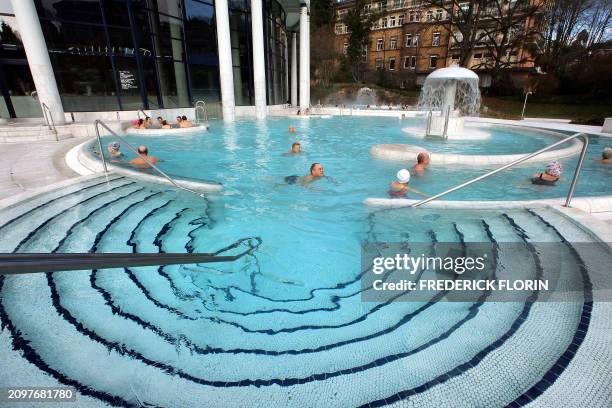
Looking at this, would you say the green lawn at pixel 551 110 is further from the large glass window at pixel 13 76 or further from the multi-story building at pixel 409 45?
the large glass window at pixel 13 76

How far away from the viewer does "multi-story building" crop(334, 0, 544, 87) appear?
39.4 metres

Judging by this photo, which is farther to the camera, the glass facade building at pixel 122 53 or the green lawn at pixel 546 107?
the green lawn at pixel 546 107

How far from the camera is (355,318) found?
2920mm

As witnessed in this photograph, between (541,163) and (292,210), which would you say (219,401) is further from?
(541,163)

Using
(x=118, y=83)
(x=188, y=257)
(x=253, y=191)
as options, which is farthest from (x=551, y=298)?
(x=118, y=83)

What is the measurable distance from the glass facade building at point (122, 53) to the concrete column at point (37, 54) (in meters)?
3.38

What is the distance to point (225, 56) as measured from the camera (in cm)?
1747

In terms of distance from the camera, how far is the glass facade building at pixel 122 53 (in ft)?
46.6

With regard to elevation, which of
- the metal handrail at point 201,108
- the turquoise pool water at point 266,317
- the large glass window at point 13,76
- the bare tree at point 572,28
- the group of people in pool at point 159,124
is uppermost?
the bare tree at point 572,28

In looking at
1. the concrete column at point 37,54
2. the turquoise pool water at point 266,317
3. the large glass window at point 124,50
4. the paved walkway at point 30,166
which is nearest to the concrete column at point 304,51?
the large glass window at point 124,50

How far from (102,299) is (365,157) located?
8.28m

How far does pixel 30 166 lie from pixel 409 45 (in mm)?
47820

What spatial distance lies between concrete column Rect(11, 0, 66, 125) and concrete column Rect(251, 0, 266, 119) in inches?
421

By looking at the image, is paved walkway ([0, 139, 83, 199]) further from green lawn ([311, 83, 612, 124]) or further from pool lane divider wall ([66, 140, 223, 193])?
green lawn ([311, 83, 612, 124])
